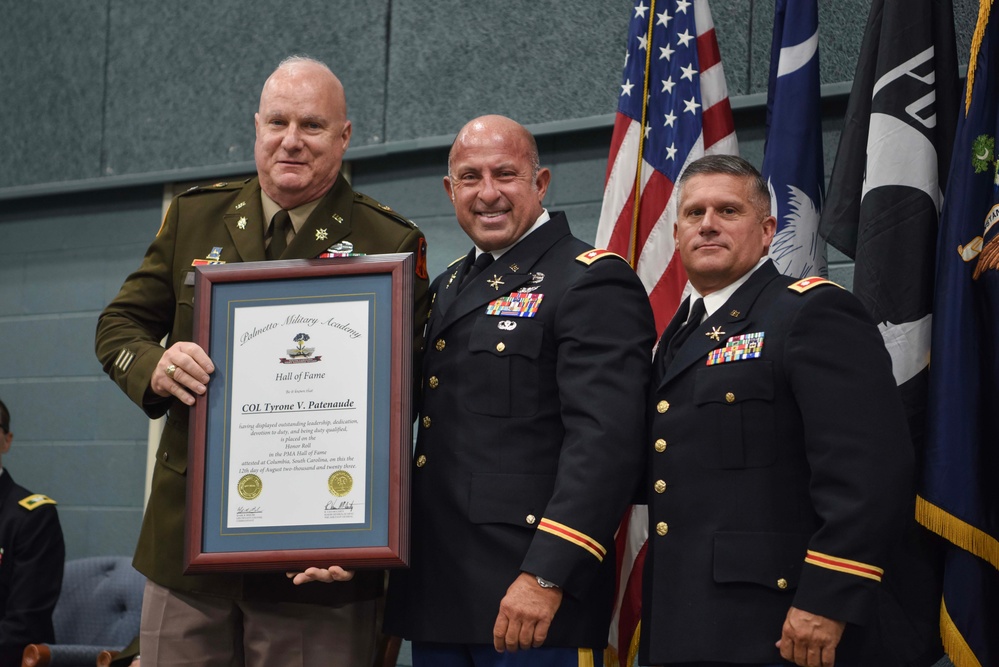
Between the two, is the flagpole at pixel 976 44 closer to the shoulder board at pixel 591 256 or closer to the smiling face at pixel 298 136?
the shoulder board at pixel 591 256

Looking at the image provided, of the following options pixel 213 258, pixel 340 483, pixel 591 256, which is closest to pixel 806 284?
pixel 591 256

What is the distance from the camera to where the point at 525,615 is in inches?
78.1

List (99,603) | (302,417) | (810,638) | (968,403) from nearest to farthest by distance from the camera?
(810,638), (302,417), (968,403), (99,603)

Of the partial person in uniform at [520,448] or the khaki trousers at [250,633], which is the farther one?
the khaki trousers at [250,633]

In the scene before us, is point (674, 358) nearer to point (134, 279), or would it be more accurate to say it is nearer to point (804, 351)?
point (804, 351)

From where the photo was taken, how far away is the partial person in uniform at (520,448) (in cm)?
202

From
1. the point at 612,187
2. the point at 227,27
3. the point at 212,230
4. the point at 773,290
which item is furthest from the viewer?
the point at 227,27

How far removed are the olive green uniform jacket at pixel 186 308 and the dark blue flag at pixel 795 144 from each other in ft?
3.60

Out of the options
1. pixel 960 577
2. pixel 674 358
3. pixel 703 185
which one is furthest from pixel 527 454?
pixel 960 577

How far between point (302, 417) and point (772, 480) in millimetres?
878

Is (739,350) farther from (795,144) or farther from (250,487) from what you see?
(795,144)

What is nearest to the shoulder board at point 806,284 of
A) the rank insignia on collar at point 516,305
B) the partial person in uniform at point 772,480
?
the partial person in uniform at point 772,480

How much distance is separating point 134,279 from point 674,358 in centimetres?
117

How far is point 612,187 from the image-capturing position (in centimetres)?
336
